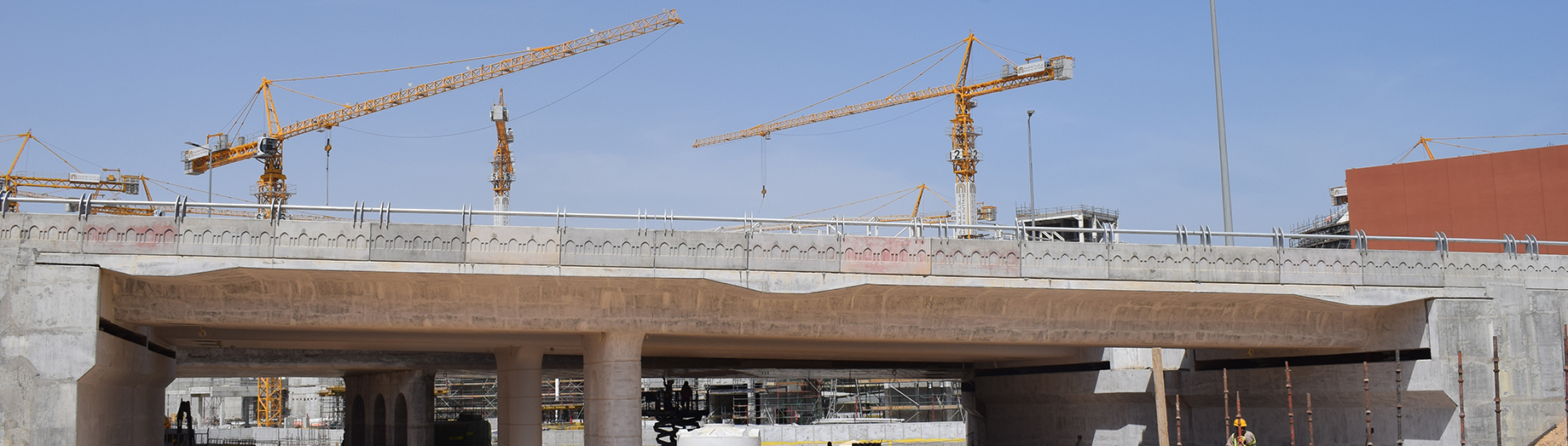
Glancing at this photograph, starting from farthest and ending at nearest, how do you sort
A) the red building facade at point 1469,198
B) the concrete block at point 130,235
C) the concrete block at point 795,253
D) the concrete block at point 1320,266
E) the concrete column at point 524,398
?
the red building facade at point 1469,198 < the concrete column at point 524,398 < the concrete block at point 1320,266 < the concrete block at point 795,253 < the concrete block at point 130,235

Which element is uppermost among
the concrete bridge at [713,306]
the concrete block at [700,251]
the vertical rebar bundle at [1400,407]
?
the concrete block at [700,251]

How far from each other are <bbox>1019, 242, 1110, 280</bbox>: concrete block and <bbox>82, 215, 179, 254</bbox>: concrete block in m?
17.5

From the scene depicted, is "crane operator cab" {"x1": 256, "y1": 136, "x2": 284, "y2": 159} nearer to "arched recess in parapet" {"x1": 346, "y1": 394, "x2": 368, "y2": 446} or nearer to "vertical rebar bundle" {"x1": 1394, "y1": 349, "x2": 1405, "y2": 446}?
"arched recess in parapet" {"x1": 346, "y1": 394, "x2": 368, "y2": 446}

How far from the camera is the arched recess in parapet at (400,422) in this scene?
49.8 meters

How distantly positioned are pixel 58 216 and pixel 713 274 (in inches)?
495

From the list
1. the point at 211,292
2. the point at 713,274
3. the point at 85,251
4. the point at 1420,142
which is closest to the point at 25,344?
the point at 85,251

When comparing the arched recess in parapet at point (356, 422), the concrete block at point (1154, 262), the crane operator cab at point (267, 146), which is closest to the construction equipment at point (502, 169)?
the crane operator cab at point (267, 146)

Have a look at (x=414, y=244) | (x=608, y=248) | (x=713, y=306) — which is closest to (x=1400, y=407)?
(x=713, y=306)

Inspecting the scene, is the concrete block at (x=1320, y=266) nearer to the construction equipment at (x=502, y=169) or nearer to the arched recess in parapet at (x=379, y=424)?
the arched recess in parapet at (x=379, y=424)

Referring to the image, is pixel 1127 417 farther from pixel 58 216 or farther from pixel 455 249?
pixel 58 216

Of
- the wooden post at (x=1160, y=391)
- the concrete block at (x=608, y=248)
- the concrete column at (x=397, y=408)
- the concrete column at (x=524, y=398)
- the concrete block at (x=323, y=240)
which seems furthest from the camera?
the concrete column at (x=397, y=408)

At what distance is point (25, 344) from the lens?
21.7 metres

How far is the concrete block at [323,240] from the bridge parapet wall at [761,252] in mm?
19

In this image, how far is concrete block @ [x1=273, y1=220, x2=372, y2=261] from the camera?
2311cm
